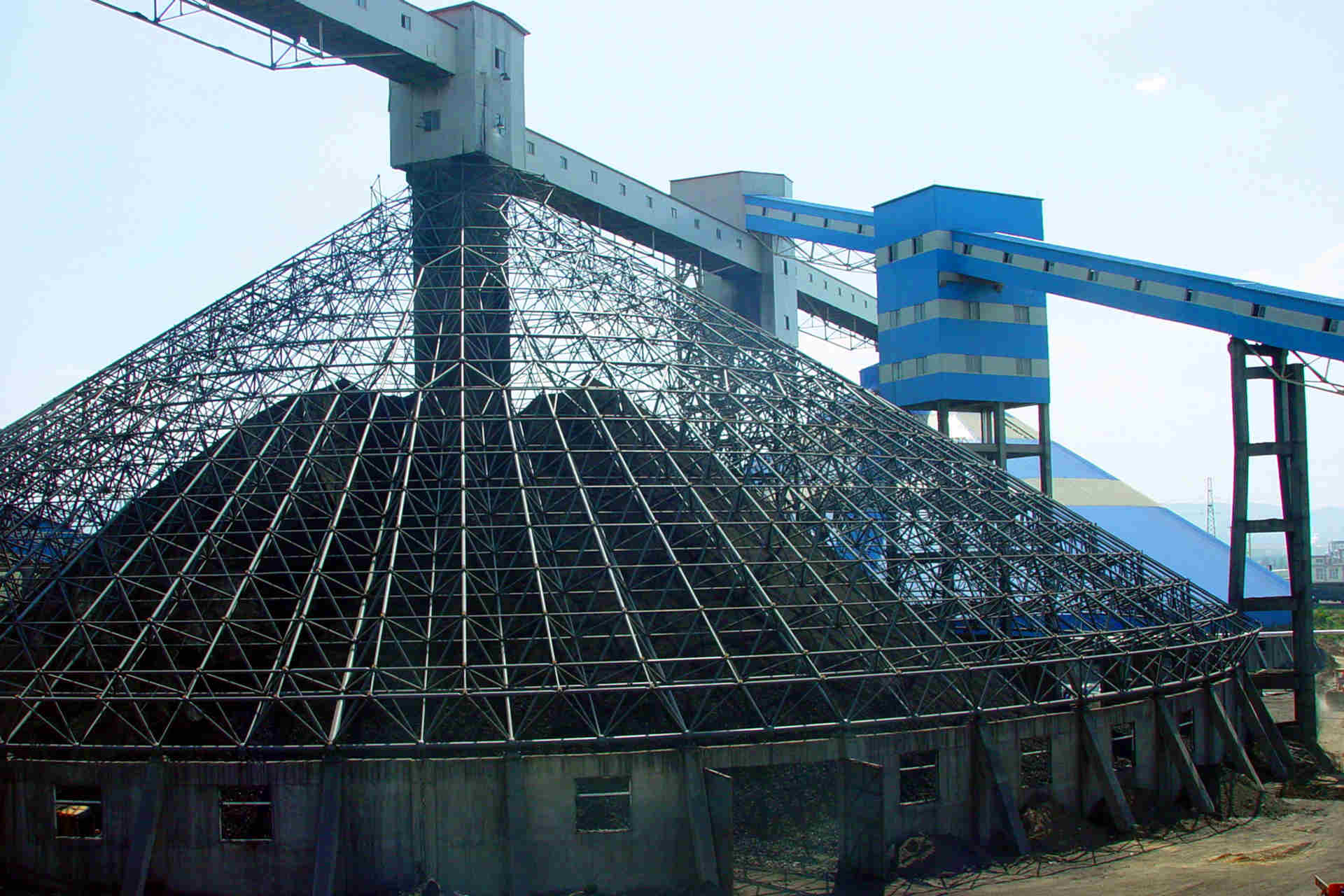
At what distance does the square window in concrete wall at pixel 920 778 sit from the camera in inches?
1155

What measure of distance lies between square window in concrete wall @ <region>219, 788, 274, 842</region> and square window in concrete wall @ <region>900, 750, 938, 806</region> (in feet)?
49.4

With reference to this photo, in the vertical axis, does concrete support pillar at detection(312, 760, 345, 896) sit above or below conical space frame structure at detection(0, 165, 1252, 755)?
below

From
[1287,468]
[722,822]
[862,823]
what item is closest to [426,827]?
[722,822]

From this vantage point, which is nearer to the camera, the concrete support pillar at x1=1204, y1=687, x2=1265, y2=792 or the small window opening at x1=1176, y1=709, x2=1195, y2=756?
the small window opening at x1=1176, y1=709, x2=1195, y2=756

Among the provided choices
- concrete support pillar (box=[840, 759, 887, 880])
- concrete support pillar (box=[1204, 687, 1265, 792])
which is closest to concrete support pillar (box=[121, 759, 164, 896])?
concrete support pillar (box=[840, 759, 887, 880])

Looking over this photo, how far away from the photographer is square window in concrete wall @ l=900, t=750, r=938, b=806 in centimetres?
2934

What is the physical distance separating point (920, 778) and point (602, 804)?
8148mm

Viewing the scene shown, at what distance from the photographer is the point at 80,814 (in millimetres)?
28000

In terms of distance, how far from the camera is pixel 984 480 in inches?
1684

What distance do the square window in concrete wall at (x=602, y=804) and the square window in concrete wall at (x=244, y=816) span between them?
6.98 meters

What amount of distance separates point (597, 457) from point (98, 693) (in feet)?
52.2

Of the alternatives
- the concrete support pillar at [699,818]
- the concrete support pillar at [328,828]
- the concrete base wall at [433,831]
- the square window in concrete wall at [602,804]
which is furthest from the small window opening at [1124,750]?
the concrete support pillar at [328,828]

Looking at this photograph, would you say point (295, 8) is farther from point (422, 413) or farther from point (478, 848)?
point (478, 848)

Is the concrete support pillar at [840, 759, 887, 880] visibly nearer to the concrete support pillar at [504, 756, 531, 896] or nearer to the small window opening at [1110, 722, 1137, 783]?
the concrete support pillar at [504, 756, 531, 896]
